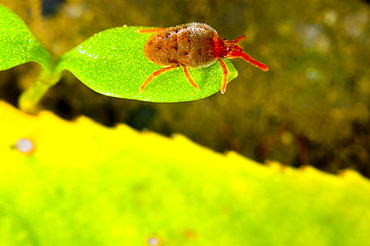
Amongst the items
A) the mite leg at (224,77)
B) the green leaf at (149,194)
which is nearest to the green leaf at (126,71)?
the mite leg at (224,77)

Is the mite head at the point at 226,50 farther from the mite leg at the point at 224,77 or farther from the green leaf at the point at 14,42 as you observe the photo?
the green leaf at the point at 14,42

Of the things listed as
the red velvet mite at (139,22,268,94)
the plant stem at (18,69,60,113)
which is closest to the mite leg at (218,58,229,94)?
the red velvet mite at (139,22,268,94)

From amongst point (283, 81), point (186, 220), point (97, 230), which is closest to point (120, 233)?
point (97, 230)

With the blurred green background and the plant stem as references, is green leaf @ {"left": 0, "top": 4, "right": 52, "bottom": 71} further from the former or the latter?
the blurred green background

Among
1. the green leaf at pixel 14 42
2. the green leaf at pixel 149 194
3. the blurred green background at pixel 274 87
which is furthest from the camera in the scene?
the blurred green background at pixel 274 87

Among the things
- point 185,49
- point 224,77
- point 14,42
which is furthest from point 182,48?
point 14,42
